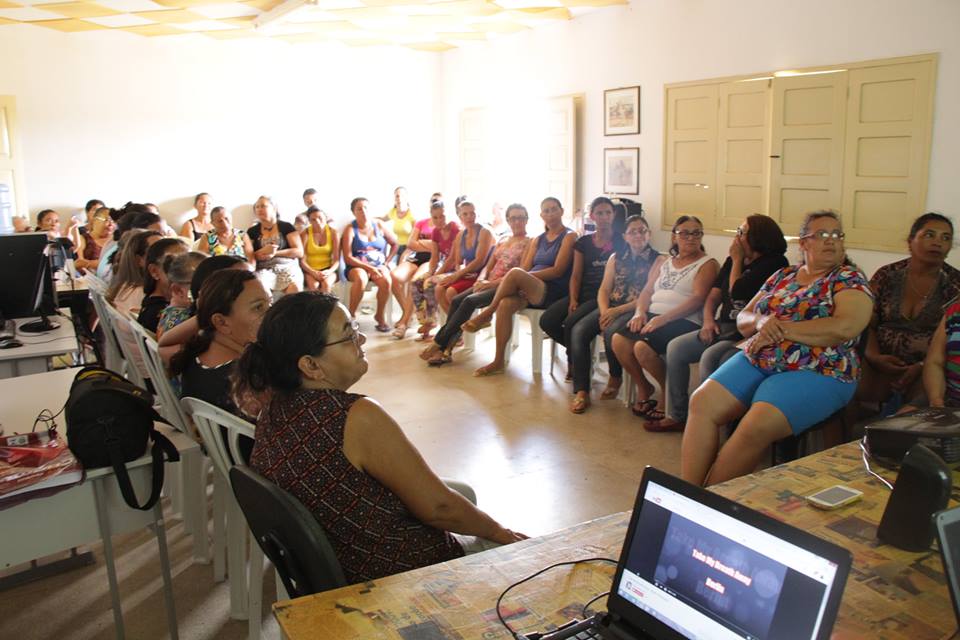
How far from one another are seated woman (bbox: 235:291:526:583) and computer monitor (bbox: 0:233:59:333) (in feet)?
8.34

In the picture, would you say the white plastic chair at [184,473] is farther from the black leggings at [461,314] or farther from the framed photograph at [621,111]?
the framed photograph at [621,111]

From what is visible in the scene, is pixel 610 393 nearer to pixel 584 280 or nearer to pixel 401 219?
pixel 584 280

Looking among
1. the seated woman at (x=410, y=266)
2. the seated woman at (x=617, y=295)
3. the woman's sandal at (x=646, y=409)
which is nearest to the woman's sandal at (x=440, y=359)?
the seated woman at (x=410, y=266)

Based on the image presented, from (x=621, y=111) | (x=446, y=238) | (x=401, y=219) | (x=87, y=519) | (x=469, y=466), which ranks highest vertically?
(x=621, y=111)

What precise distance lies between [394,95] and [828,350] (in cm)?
688

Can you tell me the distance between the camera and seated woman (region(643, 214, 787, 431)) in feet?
13.0

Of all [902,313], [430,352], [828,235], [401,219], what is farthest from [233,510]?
[401,219]

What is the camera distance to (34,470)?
1958 mm

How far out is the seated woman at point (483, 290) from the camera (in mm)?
5777

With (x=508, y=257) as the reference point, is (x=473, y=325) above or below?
below

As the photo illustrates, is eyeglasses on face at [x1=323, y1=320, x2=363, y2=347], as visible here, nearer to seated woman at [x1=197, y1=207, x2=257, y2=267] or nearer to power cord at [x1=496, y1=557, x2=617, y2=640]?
power cord at [x1=496, y1=557, x2=617, y2=640]

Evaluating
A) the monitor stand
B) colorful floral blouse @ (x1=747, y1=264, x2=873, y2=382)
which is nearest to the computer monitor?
the monitor stand

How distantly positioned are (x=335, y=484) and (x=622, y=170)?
5.58m

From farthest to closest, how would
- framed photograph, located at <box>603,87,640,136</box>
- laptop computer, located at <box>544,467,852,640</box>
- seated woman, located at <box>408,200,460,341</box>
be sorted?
seated woman, located at <box>408,200,460,341</box> < framed photograph, located at <box>603,87,640,136</box> < laptop computer, located at <box>544,467,852,640</box>
